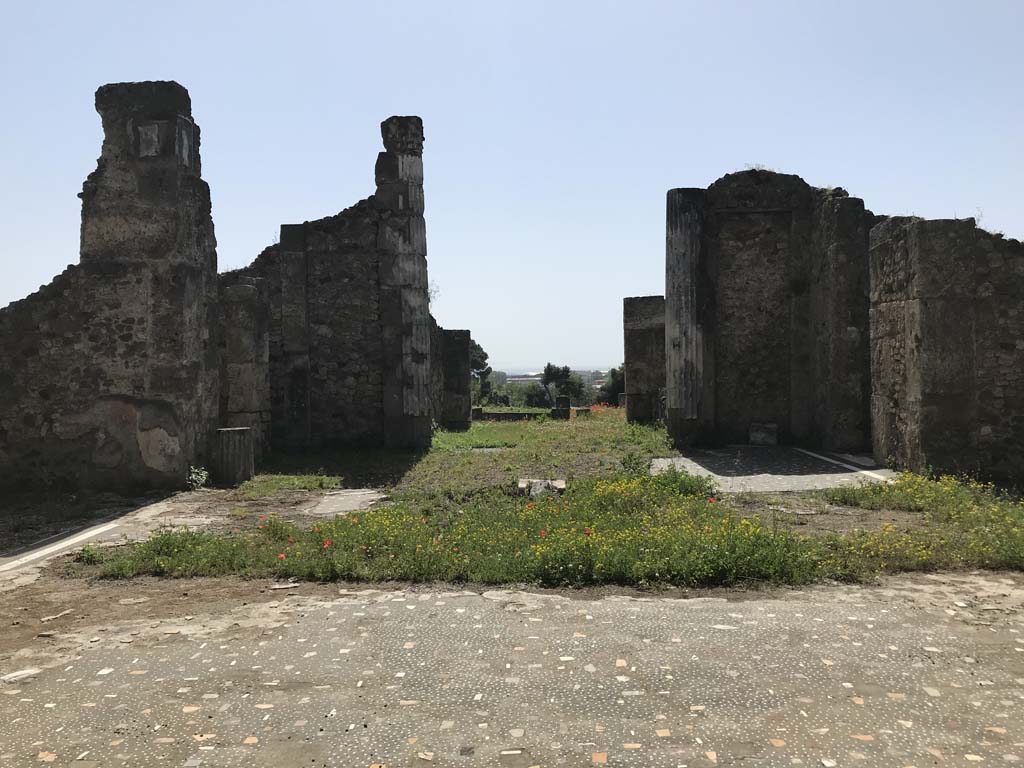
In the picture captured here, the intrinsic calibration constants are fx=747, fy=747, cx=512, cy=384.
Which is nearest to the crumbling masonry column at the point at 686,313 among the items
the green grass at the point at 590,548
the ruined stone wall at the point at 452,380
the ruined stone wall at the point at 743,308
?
the ruined stone wall at the point at 743,308

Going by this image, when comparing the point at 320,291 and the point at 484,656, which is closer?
the point at 484,656

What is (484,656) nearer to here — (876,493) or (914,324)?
(876,493)

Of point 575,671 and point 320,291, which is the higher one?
point 320,291

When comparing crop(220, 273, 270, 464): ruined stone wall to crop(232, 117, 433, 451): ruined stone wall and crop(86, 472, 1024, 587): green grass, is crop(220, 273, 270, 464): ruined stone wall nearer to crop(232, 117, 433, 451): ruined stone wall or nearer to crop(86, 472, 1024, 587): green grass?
crop(232, 117, 433, 451): ruined stone wall

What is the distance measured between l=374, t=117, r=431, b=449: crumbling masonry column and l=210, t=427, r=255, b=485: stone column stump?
367 centimetres

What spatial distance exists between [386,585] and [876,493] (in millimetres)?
5415

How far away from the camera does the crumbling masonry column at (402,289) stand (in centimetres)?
1345

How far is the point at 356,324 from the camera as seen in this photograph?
1355 cm

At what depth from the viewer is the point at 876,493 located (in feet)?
25.9

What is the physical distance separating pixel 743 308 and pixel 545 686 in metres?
10.7

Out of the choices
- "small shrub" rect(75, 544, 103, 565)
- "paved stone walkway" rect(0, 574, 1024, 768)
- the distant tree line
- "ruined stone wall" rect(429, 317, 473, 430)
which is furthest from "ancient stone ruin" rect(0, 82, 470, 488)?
the distant tree line

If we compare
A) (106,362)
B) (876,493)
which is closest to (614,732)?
(876,493)

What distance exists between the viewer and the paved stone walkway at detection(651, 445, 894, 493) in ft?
29.7

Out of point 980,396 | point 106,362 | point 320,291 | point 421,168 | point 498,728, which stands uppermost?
point 421,168
